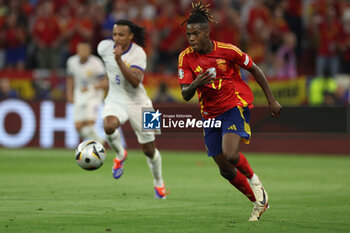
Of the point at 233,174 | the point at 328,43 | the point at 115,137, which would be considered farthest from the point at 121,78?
the point at 328,43

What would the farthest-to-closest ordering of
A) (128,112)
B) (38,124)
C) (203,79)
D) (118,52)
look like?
(38,124)
(128,112)
(118,52)
(203,79)

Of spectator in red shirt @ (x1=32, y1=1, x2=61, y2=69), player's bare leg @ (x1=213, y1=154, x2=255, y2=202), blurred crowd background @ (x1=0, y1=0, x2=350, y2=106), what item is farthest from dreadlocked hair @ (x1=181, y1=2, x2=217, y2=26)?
spectator in red shirt @ (x1=32, y1=1, x2=61, y2=69)

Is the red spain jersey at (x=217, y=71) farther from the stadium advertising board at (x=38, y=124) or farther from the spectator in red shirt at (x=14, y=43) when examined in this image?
the spectator in red shirt at (x=14, y=43)

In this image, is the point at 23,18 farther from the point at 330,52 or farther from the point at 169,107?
the point at 330,52

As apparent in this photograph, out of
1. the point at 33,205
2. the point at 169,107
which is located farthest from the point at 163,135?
the point at 33,205

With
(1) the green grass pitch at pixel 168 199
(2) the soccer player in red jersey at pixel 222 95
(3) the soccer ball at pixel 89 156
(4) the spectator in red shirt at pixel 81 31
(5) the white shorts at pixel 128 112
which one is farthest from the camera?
(4) the spectator in red shirt at pixel 81 31

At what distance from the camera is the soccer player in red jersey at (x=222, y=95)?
320 inches

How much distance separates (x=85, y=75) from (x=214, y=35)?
4454 millimetres

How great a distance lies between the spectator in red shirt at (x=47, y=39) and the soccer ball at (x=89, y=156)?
11617 millimetres

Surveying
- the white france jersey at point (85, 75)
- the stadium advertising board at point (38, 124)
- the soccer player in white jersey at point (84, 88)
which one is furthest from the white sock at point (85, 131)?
the stadium advertising board at point (38, 124)

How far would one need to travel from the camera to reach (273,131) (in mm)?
19266

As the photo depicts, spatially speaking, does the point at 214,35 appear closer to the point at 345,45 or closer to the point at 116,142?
the point at 345,45

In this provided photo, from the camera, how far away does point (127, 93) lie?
11.2 metres

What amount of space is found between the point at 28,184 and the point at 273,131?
29.0 ft
